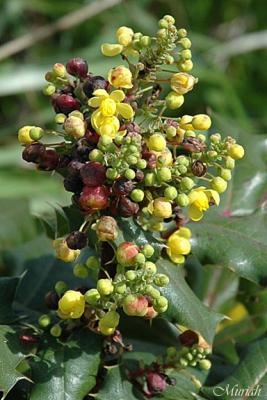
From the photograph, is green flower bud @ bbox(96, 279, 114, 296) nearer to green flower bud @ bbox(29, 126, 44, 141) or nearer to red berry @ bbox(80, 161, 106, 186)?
red berry @ bbox(80, 161, 106, 186)

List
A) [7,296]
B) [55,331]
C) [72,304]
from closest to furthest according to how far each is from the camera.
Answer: [72,304] → [55,331] → [7,296]

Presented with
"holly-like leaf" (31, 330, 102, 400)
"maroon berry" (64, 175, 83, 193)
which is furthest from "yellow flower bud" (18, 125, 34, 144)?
"holly-like leaf" (31, 330, 102, 400)

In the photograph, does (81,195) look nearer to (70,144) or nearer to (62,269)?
(70,144)

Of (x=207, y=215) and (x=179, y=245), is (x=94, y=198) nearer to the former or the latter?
(x=179, y=245)

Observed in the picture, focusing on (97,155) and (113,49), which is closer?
(97,155)

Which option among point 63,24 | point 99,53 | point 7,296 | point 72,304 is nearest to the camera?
point 72,304

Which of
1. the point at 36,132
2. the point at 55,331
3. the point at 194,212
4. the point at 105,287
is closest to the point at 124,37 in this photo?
the point at 36,132

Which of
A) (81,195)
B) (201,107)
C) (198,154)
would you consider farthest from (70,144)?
(201,107)

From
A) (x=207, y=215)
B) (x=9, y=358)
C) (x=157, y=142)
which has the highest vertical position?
(x=157, y=142)
